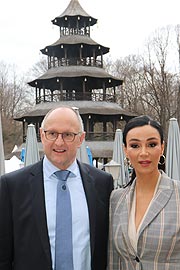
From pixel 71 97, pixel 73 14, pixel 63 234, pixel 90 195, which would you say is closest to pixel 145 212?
pixel 90 195

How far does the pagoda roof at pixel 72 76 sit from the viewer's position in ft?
83.3

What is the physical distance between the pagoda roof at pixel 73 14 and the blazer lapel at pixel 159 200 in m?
27.0

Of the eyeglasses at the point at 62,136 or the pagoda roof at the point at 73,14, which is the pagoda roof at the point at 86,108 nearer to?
the pagoda roof at the point at 73,14

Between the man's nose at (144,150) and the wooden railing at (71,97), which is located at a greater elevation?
the wooden railing at (71,97)

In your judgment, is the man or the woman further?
the man

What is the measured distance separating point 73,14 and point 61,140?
27170 mm

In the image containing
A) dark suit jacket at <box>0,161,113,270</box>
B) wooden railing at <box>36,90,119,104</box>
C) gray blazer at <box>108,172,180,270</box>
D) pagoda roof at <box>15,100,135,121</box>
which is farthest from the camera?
wooden railing at <box>36,90,119,104</box>

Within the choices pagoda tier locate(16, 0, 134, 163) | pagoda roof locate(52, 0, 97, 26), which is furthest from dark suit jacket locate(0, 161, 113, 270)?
pagoda roof locate(52, 0, 97, 26)

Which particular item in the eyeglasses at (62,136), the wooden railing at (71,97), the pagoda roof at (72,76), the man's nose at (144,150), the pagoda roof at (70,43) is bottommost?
the man's nose at (144,150)

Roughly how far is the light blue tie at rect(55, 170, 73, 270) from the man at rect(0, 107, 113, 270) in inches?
1.0

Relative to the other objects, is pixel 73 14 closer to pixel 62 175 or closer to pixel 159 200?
pixel 62 175

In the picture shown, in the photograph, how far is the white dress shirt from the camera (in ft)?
8.95

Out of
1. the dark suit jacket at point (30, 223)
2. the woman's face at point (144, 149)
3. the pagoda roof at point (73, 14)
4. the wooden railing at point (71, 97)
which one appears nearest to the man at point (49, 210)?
the dark suit jacket at point (30, 223)

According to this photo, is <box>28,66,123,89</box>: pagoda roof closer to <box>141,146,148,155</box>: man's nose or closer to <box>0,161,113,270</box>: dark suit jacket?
<box>0,161,113,270</box>: dark suit jacket
